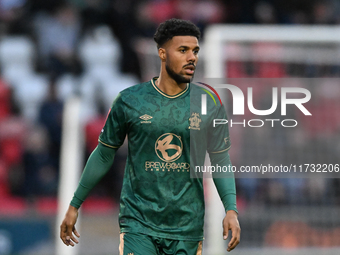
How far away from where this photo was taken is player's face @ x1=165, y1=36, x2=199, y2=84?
3854 mm

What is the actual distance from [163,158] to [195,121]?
316mm

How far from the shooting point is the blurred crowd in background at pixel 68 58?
921 centimetres

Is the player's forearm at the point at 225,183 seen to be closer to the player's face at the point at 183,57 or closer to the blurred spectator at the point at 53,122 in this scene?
the player's face at the point at 183,57

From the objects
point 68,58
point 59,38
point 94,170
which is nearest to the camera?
point 94,170

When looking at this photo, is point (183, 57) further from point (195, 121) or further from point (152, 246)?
point (152, 246)

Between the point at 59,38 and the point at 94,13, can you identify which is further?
the point at 94,13

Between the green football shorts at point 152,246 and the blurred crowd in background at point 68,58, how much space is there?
5.32 m

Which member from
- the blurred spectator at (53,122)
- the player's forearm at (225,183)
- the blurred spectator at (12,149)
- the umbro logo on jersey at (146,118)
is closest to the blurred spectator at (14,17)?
the blurred spectator at (12,149)

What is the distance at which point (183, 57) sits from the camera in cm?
386

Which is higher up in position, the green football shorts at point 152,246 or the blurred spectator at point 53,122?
the blurred spectator at point 53,122

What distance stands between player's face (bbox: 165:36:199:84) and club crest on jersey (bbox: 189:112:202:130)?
9.1 inches

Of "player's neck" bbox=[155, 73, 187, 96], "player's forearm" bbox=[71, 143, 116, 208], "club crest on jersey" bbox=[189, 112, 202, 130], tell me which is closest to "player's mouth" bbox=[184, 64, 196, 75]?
"player's neck" bbox=[155, 73, 187, 96]

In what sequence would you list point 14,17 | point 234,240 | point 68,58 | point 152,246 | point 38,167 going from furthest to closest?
point 14,17 < point 68,58 < point 38,167 < point 152,246 < point 234,240

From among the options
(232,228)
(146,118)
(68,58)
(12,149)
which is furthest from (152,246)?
(68,58)
